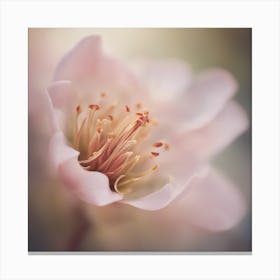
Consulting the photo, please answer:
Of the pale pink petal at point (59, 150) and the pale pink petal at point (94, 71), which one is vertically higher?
the pale pink petal at point (94, 71)

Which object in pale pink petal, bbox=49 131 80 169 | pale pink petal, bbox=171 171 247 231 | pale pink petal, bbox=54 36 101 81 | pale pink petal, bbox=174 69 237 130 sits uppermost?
pale pink petal, bbox=54 36 101 81

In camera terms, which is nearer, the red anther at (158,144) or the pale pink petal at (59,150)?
the pale pink petal at (59,150)

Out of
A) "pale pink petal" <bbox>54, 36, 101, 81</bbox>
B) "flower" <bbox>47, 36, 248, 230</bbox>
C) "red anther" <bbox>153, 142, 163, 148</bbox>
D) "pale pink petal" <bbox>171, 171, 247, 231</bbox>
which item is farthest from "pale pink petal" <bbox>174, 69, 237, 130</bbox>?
"pale pink petal" <bbox>54, 36, 101, 81</bbox>

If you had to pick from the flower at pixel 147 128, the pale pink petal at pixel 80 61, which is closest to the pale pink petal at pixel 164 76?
the flower at pixel 147 128

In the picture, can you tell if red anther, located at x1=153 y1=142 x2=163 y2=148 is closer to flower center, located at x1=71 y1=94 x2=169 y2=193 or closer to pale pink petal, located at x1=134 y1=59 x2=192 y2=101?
flower center, located at x1=71 y1=94 x2=169 y2=193

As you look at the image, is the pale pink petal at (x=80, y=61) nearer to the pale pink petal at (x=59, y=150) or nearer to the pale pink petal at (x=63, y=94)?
the pale pink petal at (x=63, y=94)

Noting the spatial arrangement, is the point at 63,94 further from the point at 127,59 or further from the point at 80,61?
the point at 127,59
